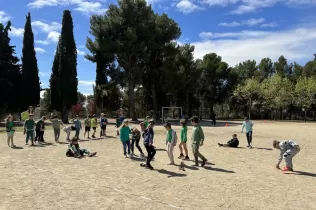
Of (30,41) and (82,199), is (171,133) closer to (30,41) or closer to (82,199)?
(82,199)

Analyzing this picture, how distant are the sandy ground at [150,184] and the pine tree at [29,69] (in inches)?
1258

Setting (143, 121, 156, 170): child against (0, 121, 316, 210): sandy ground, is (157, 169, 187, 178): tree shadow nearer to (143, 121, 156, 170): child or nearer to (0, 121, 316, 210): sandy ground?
(0, 121, 316, 210): sandy ground

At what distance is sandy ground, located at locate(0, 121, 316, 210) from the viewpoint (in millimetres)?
7336

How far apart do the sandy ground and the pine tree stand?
31960mm

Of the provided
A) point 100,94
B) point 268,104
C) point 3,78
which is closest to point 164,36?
point 100,94

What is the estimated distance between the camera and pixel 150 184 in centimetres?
909

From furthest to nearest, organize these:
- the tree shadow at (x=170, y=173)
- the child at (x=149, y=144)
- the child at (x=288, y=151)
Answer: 1. the child at (x=149, y=144)
2. the child at (x=288, y=151)
3. the tree shadow at (x=170, y=173)

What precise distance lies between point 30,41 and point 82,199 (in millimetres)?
40926

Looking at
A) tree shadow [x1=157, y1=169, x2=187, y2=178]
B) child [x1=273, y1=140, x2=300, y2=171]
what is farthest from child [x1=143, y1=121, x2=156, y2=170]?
child [x1=273, y1=140, x2=300, y2=171]

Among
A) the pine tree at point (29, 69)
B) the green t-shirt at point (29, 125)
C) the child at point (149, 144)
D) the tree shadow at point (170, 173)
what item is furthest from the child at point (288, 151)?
the pine tree at point (29, 69)

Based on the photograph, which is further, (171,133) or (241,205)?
(171,133)

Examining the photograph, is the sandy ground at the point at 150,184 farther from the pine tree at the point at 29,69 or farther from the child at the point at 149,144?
the pine tree at the point at 29,69

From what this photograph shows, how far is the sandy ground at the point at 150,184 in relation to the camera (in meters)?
7.34

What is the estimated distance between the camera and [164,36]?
45156mm
